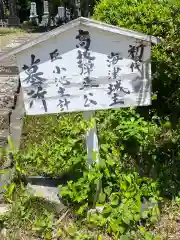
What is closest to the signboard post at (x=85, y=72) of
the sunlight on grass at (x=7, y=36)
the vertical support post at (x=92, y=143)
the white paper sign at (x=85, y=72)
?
the white paper sign at (x=85, y=72)

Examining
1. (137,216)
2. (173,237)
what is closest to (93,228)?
(137,216)

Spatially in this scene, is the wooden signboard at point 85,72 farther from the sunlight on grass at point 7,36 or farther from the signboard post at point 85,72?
the sunlight on grass at point 7,36

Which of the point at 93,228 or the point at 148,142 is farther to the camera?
the point at 148,142

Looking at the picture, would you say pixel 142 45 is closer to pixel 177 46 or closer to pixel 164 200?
pixel 177 46

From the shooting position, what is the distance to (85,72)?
2.67m

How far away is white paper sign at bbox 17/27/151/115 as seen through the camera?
8.60 ft

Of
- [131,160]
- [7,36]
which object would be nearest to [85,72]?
[131,160]

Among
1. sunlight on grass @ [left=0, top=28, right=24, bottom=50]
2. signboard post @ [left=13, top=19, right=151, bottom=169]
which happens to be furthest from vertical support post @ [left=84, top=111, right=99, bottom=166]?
sunlight on grass @ [left=0, top=28, right=24, bottom=50]

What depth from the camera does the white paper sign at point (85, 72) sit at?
8.60ft

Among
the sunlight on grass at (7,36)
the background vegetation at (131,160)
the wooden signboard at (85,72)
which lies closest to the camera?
the wooden signboard at (85,72)

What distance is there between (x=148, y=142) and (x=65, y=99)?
1097mm

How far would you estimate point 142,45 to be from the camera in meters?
2.63

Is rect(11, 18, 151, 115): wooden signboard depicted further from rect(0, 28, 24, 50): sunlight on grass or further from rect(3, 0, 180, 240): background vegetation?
rect(0, 28, 24, 50): sunlight on grass

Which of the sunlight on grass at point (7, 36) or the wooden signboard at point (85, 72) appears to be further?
the sunlight on grass at point (7, 36)
